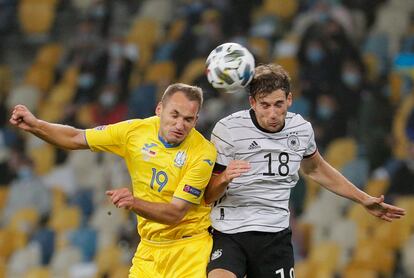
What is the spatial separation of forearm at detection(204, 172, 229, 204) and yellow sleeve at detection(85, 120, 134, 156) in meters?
0.55

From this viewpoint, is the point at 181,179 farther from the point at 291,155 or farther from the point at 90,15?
the point at 90,15

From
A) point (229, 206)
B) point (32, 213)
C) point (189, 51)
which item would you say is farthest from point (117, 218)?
point (229, 206)

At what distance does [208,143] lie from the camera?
659 centimetres

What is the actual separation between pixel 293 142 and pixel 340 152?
436 cm

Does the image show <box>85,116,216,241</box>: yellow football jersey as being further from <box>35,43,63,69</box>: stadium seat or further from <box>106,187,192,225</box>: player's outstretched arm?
<box>35,43,63,69</box>: stadium seat

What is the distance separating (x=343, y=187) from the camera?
23.1 ft

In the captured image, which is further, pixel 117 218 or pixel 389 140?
pixel 117 218

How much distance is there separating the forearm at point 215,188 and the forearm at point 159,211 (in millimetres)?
239

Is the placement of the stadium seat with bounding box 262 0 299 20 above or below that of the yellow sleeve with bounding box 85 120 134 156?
above

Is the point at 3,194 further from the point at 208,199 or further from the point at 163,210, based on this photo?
the point at 163,210

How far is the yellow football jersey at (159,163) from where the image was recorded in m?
6.49

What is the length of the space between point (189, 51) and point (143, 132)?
6.05 meters

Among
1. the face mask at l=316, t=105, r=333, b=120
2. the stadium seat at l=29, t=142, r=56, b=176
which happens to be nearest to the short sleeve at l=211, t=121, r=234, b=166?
the face mask at l=316, t=105, r=333, b=120

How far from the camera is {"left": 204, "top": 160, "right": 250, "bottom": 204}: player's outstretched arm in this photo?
20.3ft
